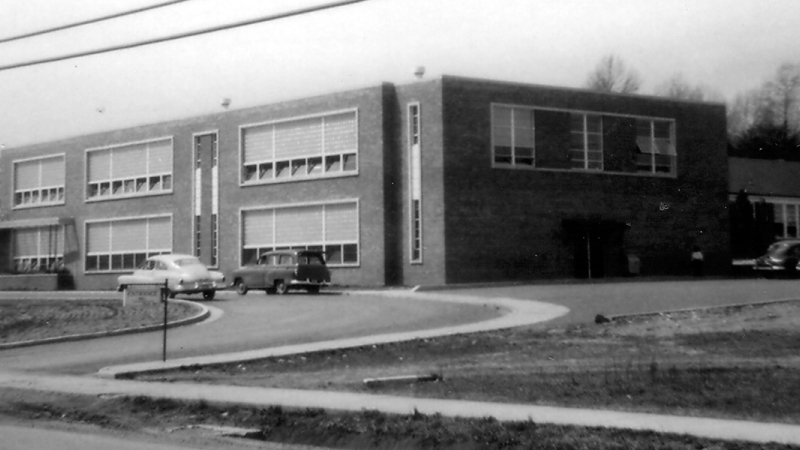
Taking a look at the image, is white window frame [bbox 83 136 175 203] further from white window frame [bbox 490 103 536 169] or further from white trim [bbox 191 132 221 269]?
white window frame [bbox 490 103 536 169]

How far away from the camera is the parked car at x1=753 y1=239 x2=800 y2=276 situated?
4138cm

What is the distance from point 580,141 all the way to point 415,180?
8.04 m

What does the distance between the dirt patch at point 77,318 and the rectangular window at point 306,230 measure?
13.7 meters

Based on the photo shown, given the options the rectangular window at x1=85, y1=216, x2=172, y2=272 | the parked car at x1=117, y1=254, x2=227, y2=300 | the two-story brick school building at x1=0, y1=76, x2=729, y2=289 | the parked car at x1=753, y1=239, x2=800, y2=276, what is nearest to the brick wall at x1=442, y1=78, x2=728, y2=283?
the two-story brick school building at x1=0, y1=76, x2=729, y2=289

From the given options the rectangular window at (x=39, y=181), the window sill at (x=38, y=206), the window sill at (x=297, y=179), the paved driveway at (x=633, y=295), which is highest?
the rectangular window at (x=39, y=181)

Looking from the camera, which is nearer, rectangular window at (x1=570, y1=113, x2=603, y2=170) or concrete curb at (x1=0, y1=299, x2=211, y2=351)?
concrete curb at (x1=0, y1=299, x2=211, y2=351)

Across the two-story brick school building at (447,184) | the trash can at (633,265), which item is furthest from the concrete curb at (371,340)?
the trash can at (633,265)

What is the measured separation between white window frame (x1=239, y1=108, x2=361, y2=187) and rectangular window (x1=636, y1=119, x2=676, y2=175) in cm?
1320

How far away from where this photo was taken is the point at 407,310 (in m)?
28.1

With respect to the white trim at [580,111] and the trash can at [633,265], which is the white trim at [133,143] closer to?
the white trim at [580,111]

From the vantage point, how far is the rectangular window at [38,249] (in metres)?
58.1

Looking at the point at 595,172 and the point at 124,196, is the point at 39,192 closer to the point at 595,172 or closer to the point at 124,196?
the point at 124,196

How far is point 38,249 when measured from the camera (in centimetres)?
5962

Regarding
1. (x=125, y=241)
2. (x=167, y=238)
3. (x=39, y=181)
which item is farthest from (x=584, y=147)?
(x=39, y=181)
